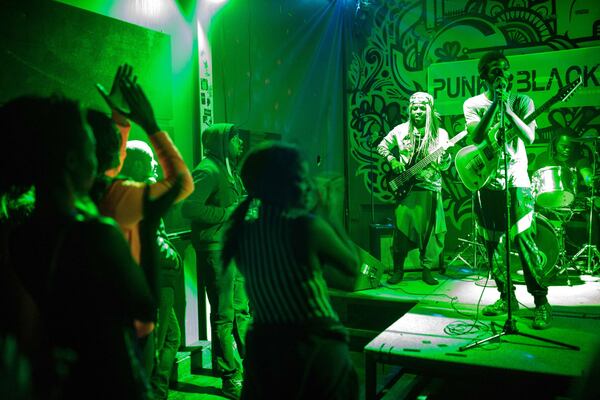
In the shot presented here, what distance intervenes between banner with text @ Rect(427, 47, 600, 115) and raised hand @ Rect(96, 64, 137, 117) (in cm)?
658

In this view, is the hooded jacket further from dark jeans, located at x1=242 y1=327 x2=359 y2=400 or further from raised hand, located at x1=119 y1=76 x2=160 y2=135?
dark jeans, located at x1=242 y1=327 x2=359 y2=400

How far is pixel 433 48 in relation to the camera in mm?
8195

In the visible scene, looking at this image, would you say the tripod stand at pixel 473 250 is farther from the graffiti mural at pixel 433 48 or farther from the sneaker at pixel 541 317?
the sneaker at pixel 541 317

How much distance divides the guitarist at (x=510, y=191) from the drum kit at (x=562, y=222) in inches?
78.0

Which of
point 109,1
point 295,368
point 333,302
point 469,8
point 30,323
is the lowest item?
point 333,302

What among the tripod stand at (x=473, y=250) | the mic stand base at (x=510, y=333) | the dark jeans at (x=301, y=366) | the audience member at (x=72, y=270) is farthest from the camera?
the tripod stand at (x=473, y=250)

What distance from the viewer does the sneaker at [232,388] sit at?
4.21 metres

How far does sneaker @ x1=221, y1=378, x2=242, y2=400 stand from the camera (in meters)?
4.21

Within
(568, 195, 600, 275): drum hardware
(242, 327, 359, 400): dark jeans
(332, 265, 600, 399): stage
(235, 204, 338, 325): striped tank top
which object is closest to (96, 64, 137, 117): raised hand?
(235, 204, 338, 325): striped tank top

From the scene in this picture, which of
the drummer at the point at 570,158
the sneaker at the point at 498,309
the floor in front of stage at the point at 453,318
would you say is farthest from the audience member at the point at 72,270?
the drummer at the point at 570,158

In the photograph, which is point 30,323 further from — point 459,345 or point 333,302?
point 333,302

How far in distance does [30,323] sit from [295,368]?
0.95 m

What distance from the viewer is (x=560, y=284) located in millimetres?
6105

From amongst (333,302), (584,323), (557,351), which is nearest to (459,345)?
(557,351)
